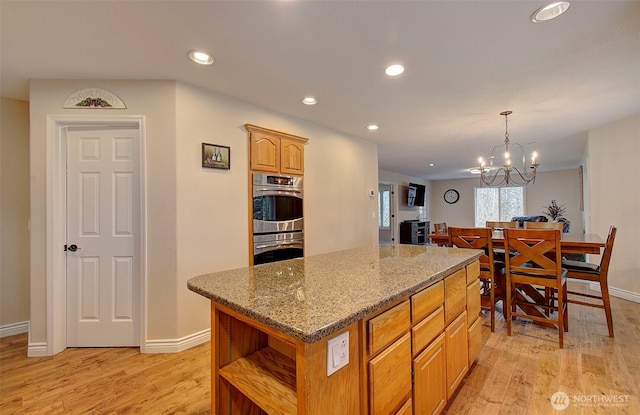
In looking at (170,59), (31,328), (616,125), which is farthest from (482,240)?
(31,328)

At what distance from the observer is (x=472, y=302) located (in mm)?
1926

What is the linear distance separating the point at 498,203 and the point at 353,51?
9011 millimetres

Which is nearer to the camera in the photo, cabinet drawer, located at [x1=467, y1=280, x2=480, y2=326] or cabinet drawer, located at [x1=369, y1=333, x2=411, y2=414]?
cabinet drawer, located at [x1=369, y1=333, x2=411, y2=414]

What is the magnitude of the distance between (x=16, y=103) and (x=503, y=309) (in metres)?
5.56

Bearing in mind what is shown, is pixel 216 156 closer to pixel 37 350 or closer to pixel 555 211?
pixel 37 350

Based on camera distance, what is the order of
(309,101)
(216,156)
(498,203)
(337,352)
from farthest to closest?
(498,203)
(309,101)
(216,156)
(337,352)

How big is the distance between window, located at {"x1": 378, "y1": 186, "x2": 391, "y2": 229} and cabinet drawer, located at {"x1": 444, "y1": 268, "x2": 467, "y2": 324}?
21.4 feet

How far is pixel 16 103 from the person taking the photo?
2.80 meters

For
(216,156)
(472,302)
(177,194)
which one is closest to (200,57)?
(216,156)

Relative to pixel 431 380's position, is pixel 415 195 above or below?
above

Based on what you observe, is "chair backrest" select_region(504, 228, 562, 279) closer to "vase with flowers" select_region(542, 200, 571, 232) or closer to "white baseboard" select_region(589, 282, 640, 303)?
"white baseboard" select_region(589, 282, 640, 303)

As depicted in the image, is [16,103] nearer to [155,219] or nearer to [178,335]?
[155,219]

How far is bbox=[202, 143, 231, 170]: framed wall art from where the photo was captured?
2.54m

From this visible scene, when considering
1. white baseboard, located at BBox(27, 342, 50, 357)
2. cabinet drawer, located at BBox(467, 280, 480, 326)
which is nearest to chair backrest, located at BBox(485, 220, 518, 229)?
cabinet drawer, located at BBox(467, 280, 480, 326)
